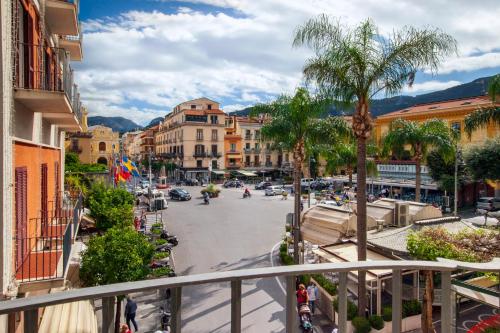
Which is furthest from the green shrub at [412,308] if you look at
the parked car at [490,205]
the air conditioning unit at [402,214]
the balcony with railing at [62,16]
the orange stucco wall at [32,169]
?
the parked car at [490,205]

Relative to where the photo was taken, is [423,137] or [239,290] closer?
[239,290]

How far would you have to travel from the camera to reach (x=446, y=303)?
256cm

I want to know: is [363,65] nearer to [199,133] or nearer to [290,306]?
[290,306]

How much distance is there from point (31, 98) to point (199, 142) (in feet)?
211

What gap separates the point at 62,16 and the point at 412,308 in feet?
45.0

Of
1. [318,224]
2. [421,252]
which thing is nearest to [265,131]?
[318,224]

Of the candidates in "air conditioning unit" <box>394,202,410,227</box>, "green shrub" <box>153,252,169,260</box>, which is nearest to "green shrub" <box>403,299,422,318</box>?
"air conditioning unit" <box>394,202,410,227</box>

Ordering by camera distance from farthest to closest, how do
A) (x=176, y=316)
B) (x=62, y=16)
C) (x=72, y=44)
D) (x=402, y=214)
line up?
(x=402, y=214) < (x=72, y=44) < (x=62, y=16) < (x=176, y=316)

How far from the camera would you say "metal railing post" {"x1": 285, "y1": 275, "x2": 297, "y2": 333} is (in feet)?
7.38

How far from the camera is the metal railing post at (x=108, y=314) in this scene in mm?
1878

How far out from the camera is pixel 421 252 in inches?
396

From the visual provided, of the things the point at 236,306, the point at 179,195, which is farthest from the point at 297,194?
the point at 179,195

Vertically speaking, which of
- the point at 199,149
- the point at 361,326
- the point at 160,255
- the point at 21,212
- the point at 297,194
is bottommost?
the point at 361,326

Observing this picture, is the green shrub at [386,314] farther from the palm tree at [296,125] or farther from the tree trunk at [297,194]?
the palm tree at [296,125]
